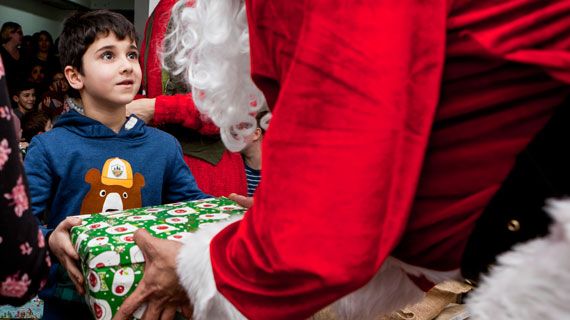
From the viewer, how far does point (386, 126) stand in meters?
0.65

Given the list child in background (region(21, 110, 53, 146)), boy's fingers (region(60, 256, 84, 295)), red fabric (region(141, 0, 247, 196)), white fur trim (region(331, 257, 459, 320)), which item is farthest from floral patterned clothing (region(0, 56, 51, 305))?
child in background (region(21, 110, 53, 146))

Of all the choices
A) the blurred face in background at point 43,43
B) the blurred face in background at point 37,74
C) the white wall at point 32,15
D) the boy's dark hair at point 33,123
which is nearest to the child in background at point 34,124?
the boy's dark hair at point 33,123

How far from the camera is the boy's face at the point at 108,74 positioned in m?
1.67

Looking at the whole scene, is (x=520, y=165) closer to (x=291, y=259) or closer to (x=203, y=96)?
(x=291, y=259)

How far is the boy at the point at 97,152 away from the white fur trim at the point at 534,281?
3.35 ft

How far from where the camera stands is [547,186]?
26.5 inches

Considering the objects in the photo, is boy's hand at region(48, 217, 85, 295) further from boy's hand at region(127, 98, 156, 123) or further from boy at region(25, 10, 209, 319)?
→ boy's hand at region(127, 98, 156, 123)

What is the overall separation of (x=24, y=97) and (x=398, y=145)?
448 centimetres

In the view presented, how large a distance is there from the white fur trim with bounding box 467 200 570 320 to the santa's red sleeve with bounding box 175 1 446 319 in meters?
0.13

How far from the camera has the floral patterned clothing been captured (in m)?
0.68

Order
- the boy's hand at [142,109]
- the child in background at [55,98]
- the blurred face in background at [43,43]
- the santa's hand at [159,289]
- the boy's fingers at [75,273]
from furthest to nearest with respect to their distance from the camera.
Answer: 1. the blurred face in background at [43,43]
2. the child in background at [55,98]
3. the boy's hand at [142,109]
4. the boy's fingers at [75,273]
5. the santa's hand at [159,289]

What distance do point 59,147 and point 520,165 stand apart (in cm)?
122

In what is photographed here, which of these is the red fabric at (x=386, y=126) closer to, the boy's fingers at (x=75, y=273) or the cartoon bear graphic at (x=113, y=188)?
the boy's fingers at (x=75, y=273)

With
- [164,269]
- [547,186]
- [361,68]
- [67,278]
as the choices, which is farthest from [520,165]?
[67,278]
